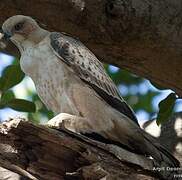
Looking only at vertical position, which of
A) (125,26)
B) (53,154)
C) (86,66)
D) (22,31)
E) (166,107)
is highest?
(125,26)

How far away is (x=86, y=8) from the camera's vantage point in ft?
14.2

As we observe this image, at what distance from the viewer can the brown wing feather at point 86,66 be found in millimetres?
4422

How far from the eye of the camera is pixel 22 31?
476 centimetres

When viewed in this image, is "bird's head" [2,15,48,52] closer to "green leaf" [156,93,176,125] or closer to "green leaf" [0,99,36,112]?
"green leaf" [0,99,36,112]

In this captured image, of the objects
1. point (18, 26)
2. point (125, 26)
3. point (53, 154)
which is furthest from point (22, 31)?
point (53, 154)

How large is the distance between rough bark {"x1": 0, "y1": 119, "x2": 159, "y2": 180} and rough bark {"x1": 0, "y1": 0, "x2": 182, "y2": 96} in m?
0.93

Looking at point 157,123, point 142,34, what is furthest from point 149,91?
point 142,34

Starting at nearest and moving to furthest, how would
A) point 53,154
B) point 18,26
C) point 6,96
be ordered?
point 53,154 < point 18,26 < point 6,96

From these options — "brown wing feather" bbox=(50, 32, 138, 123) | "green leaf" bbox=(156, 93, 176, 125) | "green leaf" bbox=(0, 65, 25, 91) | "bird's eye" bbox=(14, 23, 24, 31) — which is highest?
"bird's eye" bbox=(14, 23, 24, 31)

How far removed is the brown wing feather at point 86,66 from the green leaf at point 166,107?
1.74 feet

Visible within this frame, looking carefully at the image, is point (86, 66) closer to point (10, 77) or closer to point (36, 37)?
point (36, 37)

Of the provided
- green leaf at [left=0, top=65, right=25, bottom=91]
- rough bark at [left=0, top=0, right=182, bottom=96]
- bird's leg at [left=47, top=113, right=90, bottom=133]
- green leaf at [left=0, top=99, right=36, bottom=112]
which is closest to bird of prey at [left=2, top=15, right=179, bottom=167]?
bird's leg at [left=47, top=113, right=90, bottom=133]

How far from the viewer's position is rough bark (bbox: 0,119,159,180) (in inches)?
141

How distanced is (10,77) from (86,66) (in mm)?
765
